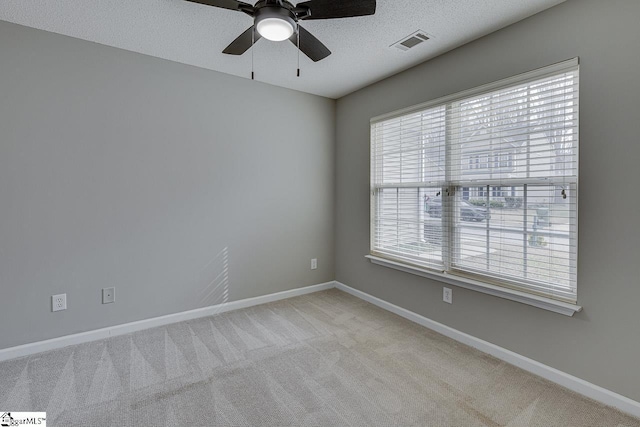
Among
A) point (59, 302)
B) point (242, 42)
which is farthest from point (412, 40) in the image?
point (59, 302)

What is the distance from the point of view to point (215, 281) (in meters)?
3.25

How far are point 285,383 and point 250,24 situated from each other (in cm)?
259

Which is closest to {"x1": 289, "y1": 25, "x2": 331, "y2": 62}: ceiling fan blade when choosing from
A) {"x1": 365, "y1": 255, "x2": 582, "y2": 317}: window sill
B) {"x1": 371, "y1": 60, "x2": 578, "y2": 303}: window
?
{"x1": 371, "y1": 60, "x2": 578, "y2": 303}: window

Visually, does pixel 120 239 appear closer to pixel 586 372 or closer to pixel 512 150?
pixel 512 150

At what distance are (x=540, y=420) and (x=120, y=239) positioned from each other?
331cm

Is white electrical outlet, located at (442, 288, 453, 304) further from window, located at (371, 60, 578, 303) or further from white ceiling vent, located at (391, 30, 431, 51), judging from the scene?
white ceiling vent, located at (391, 30, 431, 51)

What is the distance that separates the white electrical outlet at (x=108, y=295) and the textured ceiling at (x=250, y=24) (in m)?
2.10

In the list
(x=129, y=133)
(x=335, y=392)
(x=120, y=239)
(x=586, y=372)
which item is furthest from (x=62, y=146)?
(x=586, y=372)

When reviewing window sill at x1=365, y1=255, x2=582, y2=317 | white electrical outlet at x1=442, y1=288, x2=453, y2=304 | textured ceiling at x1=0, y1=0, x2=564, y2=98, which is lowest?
white electrical outlet at x1=442, y1=288, x2=453, y2=304

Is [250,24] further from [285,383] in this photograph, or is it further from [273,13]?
[285,383]

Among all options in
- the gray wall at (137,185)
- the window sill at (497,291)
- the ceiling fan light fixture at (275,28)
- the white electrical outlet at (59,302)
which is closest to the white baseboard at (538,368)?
the window sill at (497,291)

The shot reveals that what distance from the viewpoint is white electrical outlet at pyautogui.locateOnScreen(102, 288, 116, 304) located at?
2695 mm

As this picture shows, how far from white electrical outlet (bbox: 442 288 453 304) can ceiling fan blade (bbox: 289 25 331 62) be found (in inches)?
85.2

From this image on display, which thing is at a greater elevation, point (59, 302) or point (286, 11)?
point (286, 11)
